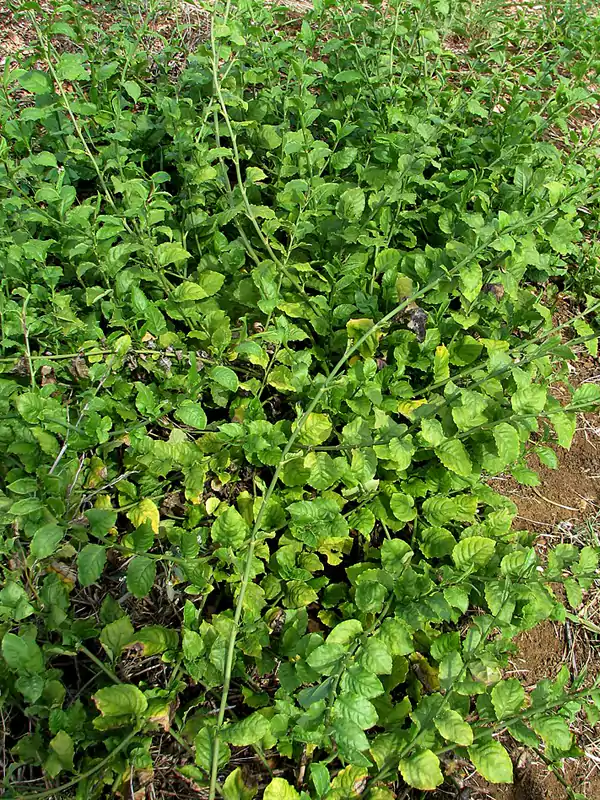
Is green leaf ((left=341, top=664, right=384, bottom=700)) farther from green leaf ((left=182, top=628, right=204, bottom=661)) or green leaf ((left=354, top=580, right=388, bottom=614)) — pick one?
green leaf ((left=182, top=628, right=204, bottom=661))

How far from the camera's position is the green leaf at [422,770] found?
1583 millimetres

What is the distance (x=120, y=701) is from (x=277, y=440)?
843mm

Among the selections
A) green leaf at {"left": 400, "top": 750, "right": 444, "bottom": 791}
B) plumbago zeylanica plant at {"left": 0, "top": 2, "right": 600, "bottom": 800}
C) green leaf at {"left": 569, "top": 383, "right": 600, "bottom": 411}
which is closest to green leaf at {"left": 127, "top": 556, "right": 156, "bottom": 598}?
plumbago zeylanica plant at {"left": 0, "top": 2, "right": 600, "bottom": 800}

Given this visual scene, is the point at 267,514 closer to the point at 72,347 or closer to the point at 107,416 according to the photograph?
the point at 107,416

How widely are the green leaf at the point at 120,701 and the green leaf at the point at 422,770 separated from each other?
661mm

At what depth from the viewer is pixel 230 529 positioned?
184cm

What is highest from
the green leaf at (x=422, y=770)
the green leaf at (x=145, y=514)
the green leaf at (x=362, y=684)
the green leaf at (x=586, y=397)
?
the green leaf at (x=586, y=397)

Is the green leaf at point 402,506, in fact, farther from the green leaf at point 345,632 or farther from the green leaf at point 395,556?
the green leaf at point 345,632

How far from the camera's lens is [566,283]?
3.20 m

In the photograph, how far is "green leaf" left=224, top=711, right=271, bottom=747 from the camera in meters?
1.52

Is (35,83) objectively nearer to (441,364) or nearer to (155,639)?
(441,364)

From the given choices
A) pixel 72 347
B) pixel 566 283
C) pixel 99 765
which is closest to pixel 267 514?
pixel 99 765

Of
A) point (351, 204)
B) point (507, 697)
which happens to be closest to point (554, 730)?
point (507, 697)

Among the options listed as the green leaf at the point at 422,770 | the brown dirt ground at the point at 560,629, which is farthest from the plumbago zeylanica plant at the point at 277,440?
the brown dirt ground at the point at 560,629
